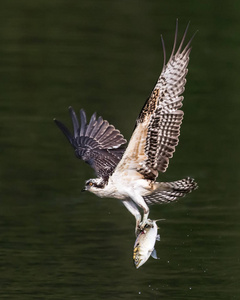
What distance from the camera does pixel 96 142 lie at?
16984 mm

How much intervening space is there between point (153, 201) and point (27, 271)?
1957 mm

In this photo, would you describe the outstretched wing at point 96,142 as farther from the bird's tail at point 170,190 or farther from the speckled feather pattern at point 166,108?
the speckled feather pattern at point 166,108

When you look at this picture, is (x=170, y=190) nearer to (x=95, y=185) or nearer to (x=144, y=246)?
(x=95, y=185)

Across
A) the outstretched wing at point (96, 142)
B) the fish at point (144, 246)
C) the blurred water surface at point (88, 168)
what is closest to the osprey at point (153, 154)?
the fish at point (144, 246)

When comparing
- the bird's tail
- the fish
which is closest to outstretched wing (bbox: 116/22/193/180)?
the bird's tail

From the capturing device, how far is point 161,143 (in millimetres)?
14109

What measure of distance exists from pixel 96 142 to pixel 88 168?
10.4ft

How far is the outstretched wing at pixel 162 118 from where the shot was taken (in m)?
13.7

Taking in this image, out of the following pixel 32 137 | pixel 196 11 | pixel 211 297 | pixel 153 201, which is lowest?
pixel 211 297

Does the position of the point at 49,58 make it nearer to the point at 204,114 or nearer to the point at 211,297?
the point at 204,114

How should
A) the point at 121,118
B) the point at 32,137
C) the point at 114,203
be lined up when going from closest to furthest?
the point at 114,203
the point at 32,137
the point at 121,118

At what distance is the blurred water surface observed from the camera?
14.4 metres

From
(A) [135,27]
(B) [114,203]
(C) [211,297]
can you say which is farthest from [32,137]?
(A) [135,27]

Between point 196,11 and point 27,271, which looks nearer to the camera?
point 27,271
